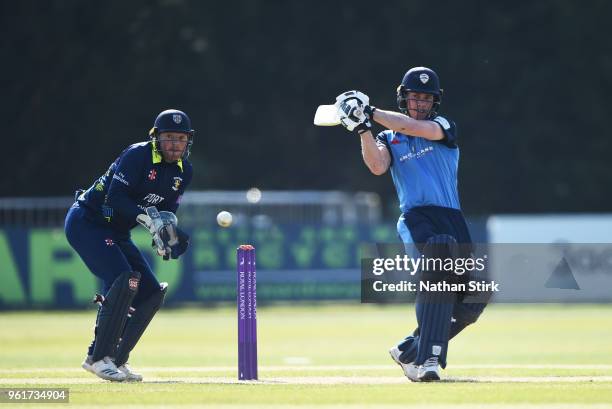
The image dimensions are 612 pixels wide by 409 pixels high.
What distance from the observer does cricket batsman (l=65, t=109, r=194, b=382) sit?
960 cm

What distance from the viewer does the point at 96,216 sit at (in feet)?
32.8

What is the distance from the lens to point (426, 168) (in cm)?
948

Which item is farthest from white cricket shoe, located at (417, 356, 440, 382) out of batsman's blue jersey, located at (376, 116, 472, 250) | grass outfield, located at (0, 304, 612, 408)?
batsman's blue jersey, located at (376, 116, 472, 250)

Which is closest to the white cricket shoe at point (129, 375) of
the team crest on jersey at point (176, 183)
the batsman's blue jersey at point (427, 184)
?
the team crest on jersey at point (176, 183)

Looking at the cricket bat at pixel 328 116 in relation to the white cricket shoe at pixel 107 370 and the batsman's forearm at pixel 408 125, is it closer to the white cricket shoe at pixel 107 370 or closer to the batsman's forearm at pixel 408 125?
the batsman's forearm at pixel 408 125

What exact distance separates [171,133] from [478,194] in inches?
1015

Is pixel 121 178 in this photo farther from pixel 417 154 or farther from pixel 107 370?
pixel 417 154

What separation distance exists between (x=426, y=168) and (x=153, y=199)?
1951 mm

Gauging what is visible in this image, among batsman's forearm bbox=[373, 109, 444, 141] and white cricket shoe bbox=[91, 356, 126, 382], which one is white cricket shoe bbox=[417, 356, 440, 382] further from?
white cricket shoe bbox=[91, 356, 126, 382]

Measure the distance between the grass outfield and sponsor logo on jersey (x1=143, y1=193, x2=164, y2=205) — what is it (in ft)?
4.12

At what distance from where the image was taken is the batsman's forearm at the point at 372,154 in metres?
9.30

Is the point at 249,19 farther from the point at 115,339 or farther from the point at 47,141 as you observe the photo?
the point at 115,339

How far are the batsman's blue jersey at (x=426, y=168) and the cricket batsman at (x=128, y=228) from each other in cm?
150

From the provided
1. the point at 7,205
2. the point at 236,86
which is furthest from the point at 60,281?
the point at 236,86
